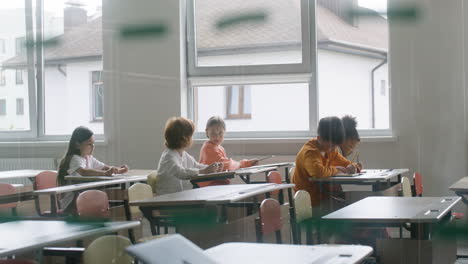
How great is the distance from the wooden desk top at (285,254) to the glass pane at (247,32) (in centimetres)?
178

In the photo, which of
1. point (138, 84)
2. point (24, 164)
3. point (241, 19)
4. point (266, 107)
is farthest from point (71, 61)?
point (241, 19)

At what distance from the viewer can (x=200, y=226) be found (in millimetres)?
3422

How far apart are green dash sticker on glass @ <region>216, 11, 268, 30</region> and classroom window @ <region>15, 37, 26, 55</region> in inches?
59.2

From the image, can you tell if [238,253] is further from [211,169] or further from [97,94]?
[211,169]

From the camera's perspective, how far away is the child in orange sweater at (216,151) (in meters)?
3.70

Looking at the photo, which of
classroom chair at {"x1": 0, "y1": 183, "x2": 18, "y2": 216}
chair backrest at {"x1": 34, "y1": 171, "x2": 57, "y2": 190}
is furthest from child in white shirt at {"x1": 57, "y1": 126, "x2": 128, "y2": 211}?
classroom chair at {"x1": 0, "y1": 183, "x2": 18, "y2": 216}

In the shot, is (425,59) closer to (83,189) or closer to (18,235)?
(83,189)

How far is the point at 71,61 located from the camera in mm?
2629

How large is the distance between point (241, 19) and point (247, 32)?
0.58ft

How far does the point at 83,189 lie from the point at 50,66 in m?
0.50

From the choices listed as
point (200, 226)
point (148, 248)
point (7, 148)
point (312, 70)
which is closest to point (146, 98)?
point (7, 148)

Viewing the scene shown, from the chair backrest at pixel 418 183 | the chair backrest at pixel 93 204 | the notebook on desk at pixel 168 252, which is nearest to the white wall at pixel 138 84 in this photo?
the chair backrest at pixel 93 204

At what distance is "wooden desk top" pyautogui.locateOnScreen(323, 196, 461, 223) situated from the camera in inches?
97.3

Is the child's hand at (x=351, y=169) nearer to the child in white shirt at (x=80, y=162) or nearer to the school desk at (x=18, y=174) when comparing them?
the child in white shirt at (x=80, y=162)
